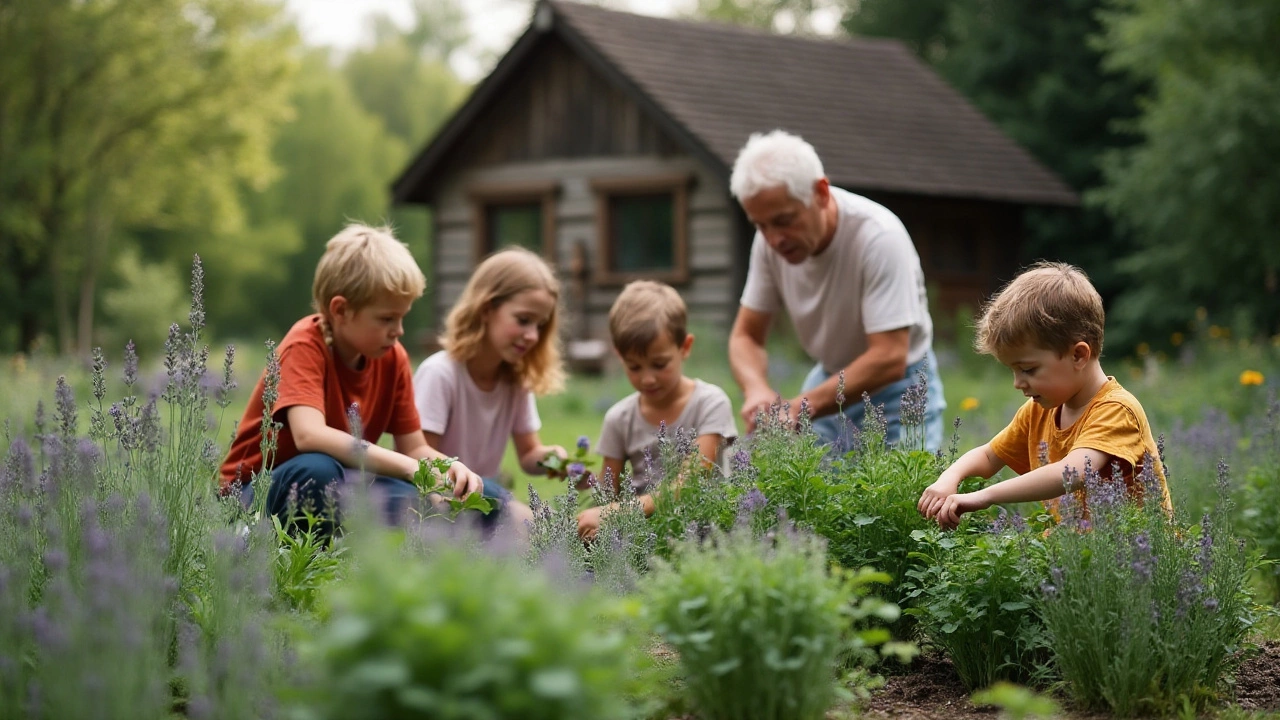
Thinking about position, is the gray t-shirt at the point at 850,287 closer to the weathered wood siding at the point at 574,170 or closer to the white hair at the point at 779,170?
the white hair at the point at 779,170

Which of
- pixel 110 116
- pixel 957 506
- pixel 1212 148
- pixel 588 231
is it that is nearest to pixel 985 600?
pixel 957 506

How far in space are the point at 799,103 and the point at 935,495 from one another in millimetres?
15998

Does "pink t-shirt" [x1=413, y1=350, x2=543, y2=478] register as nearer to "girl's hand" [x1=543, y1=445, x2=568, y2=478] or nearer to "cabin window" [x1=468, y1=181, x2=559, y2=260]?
Answer: "girl's hand" [x1=543, y1=445, x2=568, y2=478]

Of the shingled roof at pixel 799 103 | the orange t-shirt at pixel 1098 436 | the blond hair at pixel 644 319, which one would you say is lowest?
the orange t-shirt at pixel 1098 436

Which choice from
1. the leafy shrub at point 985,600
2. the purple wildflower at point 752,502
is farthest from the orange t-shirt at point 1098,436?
the purple wildflower at point 752,502

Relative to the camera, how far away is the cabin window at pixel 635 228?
1747 centimetres

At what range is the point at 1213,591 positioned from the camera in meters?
3.12

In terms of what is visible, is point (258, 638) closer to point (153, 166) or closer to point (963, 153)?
point (963, 153)

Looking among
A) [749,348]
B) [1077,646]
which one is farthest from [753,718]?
[749,348]

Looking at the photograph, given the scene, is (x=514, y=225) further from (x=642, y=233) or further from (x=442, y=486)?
(x=442, y=486)

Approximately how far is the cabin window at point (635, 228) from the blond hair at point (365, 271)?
12666 millimetres

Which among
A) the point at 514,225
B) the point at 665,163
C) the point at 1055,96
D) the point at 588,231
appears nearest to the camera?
the point at 665,163

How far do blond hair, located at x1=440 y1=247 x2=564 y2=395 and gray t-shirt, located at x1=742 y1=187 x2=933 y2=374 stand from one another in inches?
36.8

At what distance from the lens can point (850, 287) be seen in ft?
17.8
